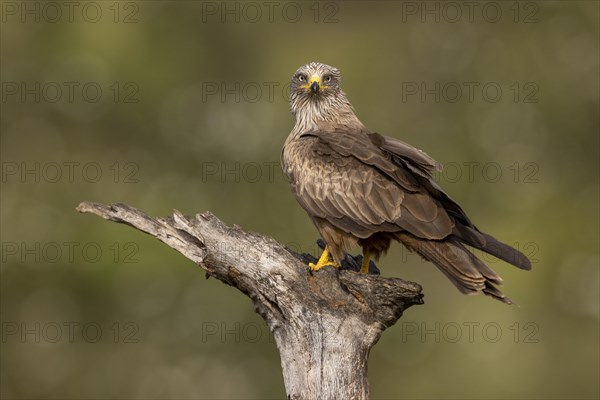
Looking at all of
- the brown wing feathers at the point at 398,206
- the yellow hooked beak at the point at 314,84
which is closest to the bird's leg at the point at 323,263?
the brown wing feathers at the point at 398,206

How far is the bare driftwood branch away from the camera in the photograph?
793 cm

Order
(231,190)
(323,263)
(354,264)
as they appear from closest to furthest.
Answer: (323,263) → (354,264) → (231,190)

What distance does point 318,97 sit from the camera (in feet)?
32.9

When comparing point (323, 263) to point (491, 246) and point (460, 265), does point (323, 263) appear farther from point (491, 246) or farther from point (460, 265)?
point (491, 246)

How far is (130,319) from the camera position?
18016 millimetres

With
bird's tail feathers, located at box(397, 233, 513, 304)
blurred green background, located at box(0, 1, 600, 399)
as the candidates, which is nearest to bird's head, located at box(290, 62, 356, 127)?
bird's tail feathers, located at box(397, 233, 513, 304)

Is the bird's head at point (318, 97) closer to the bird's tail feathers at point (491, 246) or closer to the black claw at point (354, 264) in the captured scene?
the black claw at point (354, 264)

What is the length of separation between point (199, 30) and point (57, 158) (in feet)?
12.8

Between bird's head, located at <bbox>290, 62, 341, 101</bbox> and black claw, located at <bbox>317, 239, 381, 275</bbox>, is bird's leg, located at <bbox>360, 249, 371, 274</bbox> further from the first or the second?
bird's head, located at <bbox>290, 62, 341, 101</bbox>

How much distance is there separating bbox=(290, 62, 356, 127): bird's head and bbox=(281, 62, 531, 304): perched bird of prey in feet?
1.07

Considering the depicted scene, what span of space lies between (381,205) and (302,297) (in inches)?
40.9

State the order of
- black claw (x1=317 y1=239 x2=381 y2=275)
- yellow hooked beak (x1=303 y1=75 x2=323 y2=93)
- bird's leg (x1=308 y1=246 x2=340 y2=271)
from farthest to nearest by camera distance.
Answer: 1. yellow hooked beak (x1=303 y1=75 x2=323 y2=93)
2. black claw (x1=317 y1=239 x2=381 y2=275)
3. bird's leg (x1=308 y1=246 x2=340 y2=271)

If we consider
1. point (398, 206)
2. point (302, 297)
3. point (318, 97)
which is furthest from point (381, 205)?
point (318, 97)

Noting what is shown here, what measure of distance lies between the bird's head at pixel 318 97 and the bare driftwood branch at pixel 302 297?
6.20 ft
